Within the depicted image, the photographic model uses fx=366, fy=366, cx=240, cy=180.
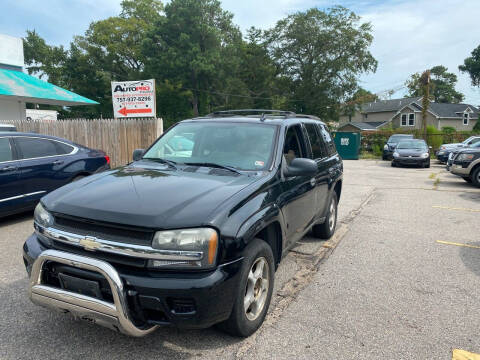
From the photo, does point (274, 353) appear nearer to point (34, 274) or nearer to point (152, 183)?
point (152, 183)

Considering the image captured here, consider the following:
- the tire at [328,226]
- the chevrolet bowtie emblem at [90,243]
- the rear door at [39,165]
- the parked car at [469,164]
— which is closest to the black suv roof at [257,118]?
the tire at [328,226]

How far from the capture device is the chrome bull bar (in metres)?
2.30

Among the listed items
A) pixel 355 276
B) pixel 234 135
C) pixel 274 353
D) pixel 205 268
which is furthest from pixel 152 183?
pixel 355 276

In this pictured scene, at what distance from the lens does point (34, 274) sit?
2.56m

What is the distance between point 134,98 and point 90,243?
12515 millimetres

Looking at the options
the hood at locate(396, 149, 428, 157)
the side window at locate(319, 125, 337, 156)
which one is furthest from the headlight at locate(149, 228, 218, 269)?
the hood at locate(396, 149, 428, 157)

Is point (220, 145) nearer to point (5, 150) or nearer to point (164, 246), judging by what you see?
point (164, 246)

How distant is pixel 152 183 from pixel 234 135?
124 cm

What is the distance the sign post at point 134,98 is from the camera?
1376 cm

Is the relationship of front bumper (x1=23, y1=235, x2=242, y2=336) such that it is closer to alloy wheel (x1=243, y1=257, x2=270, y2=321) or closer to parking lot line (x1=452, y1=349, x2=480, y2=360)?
alloy wheel (x1=243, y1=257, x2=270, y2=321)

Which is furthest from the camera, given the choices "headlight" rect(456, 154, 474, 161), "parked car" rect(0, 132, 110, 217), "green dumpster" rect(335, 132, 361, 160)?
"green dumpster" rect(335, 132, 361, 160)

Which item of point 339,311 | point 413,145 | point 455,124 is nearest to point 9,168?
point 339,311

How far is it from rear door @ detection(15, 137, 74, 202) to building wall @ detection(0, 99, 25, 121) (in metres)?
13.3

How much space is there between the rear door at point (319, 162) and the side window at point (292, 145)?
1.00 ft
